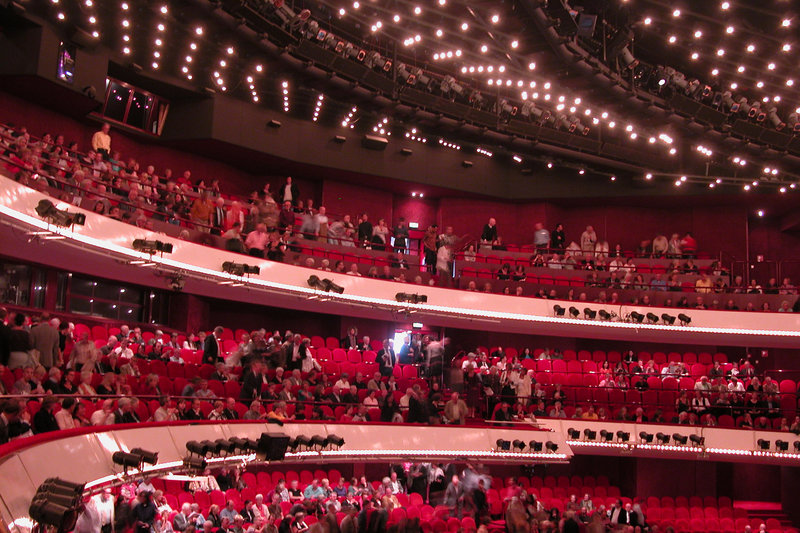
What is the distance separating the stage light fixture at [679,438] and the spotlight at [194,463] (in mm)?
9339

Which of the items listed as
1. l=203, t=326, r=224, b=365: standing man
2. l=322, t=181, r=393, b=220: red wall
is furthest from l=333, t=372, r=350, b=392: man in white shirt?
l=322, t=181, r=393, b=220: red wall

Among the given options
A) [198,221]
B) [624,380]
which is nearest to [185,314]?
[198,221]

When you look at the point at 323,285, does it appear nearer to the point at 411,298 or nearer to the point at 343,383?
the point at 411,298

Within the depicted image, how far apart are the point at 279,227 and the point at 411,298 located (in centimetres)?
294

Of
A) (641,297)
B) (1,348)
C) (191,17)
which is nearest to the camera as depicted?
(1,348)

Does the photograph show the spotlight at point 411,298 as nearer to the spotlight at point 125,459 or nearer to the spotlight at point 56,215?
the spotlight at point 56,215

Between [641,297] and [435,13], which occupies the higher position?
[435,13]

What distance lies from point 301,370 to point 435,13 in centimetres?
726

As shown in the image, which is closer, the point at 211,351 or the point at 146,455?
the point at 146,455

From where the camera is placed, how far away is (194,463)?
8.88 metres

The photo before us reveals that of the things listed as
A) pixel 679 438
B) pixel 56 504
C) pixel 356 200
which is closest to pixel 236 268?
pixel 56 504

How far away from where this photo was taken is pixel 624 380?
1641 centimetres

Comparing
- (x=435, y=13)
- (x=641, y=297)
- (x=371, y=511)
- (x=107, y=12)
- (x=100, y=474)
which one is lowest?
(x=371, y=511)

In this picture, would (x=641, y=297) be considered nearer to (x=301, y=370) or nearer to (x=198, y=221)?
(x=301, y=370)
